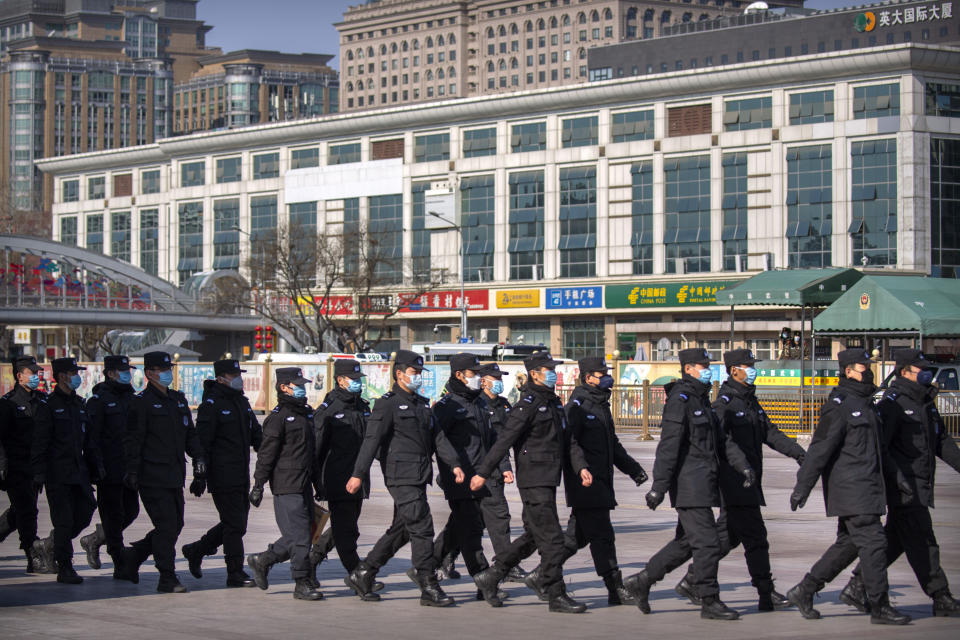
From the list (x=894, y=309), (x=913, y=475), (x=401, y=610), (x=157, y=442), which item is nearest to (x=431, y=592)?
(x=401, y=610)

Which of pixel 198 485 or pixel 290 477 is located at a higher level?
pixel 290 477

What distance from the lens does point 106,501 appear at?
1236 centimetres

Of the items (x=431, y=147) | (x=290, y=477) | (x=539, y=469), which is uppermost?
(x=431, y=147)

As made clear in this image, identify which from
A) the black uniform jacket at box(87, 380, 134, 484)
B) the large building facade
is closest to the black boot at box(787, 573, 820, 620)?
the black uniform jacket at box(87, 380, 134, 484)

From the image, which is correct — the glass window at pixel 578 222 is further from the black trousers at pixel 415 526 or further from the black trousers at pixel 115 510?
the black trousers at pixel 415 526

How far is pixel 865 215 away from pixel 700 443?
175ft

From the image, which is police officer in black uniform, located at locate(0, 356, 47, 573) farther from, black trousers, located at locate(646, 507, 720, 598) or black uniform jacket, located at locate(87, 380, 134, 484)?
black trousers, located at locate(646, 507, 720, 598)

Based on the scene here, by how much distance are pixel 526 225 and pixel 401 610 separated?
2408 inches

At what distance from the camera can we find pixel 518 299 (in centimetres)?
7062

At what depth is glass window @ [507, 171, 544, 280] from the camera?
7056 centimetres

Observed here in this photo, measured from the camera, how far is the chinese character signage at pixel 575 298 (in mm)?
67875

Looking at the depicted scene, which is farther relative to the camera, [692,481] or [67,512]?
[67,512]

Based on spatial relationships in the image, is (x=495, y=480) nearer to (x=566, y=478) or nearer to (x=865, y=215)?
(x=566, y=478)

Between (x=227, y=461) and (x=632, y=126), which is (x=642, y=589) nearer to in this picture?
(x=227, y=461)
